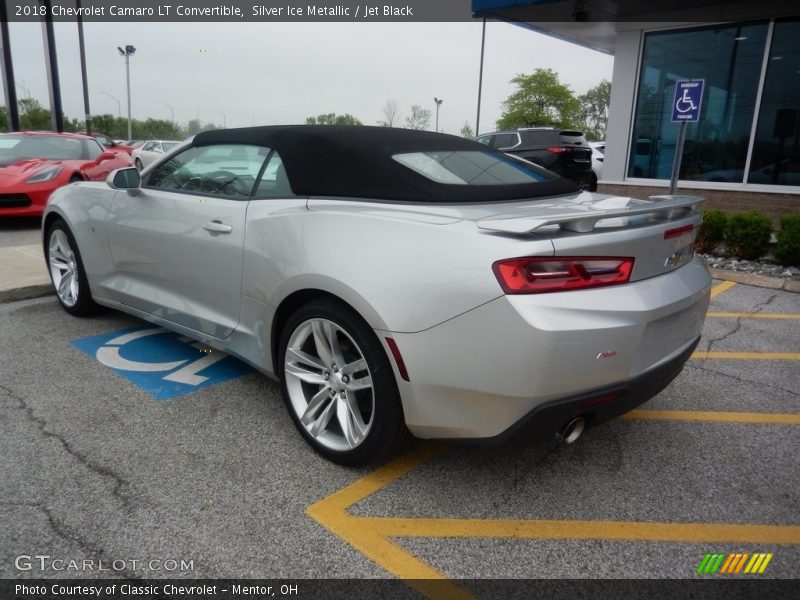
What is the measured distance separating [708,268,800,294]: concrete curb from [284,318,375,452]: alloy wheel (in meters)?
5.58

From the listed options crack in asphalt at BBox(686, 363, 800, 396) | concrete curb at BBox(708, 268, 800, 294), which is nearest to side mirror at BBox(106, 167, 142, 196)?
crack in asphalt at BBox(686, 363, 800, 396)

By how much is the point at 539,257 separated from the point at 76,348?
3361mm

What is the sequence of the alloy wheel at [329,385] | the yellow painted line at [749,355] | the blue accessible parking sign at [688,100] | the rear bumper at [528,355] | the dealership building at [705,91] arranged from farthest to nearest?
the dealership building at [705,91] < the blue accessible parking sign at [688,100] < the yellow painted line at [749,355] < the alloy wheel at [329,385] < the rear bumper at [528,355]

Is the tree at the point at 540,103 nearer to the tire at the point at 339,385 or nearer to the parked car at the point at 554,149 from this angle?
the parked car at the point at 554,149

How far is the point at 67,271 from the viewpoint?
179 inches

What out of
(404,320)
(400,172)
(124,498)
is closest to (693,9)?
(400,172)

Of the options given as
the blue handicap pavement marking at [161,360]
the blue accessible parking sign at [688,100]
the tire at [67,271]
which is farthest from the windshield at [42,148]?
the blue accessible parking sign at [688,100]

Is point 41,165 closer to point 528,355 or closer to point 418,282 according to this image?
point 418,282

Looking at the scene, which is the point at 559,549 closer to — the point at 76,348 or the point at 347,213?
the point at 347,213

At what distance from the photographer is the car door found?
2.99 metres

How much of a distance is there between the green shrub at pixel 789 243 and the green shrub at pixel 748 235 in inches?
8.3

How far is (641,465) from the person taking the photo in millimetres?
2676

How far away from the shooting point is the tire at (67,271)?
4363mm

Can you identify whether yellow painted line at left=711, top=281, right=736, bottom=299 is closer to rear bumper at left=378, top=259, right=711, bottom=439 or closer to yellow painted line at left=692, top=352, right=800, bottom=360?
yellow painted line at left=692, top=352, right=800, bottom=360
